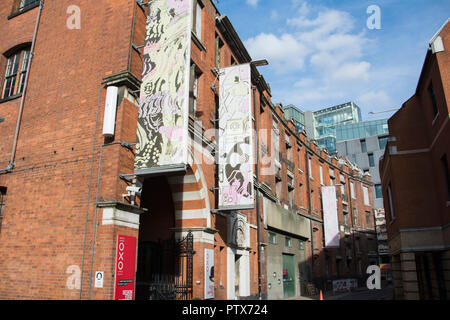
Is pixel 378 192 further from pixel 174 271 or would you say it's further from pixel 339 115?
pixel 174 271

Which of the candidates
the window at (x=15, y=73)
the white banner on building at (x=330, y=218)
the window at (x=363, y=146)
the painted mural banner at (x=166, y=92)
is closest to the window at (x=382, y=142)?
the window at (x=363, y=146)

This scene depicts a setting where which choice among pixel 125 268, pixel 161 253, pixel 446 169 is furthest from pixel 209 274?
pixel 446 169

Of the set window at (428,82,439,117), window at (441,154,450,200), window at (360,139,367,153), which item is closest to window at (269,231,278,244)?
window at (441,154,450,200)

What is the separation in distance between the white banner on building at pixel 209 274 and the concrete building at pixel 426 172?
26.4 ft

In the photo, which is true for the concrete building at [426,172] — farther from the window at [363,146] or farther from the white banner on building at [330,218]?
the window at [363,146]

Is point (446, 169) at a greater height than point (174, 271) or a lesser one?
greater

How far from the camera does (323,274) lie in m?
33.8

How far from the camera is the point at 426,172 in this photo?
15.4 m

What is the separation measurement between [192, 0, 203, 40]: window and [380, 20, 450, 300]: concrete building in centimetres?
964

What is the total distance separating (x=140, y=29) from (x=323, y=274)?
2928 cm

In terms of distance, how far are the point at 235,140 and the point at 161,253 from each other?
5670mm

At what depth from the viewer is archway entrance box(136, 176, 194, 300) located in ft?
41.6
